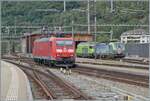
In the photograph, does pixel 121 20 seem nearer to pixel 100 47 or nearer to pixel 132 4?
pixel 100 47

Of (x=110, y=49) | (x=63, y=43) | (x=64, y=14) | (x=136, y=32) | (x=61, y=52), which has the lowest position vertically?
(x=110, y=49)

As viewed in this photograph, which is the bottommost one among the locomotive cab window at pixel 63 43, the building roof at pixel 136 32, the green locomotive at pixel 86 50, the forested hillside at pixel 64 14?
the green locomotive at pixel 86 50

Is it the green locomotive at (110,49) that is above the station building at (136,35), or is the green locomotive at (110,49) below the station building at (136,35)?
below

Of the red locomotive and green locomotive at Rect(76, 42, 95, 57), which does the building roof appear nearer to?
green locomotive at Rect(76, 42, 95, 57)

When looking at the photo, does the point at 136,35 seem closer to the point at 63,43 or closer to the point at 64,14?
the point at 64,14

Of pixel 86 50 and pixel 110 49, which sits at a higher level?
pixel 110 49

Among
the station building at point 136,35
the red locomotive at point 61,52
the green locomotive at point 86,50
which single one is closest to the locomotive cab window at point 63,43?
the red locomotive at point 61,52

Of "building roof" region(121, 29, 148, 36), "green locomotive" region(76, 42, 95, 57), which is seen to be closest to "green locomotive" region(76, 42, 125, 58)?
"green locomotive" region(76, 42, 95, 57)

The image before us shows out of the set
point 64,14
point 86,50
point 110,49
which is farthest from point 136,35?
point 110,49

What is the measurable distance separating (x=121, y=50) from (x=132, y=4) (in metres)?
7.76

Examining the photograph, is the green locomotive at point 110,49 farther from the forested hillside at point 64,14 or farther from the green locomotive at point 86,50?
the forested hillside at point 64,14

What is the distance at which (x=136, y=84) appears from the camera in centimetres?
2098

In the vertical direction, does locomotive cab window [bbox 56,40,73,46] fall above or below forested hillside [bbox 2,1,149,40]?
below

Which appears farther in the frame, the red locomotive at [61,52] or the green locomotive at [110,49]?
the green locomotive at [110,49]
